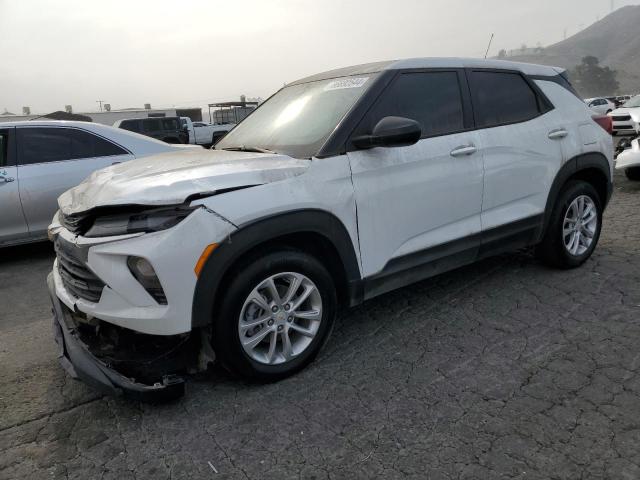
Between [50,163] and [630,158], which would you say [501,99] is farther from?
[630,158]

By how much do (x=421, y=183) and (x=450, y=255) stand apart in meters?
0.60

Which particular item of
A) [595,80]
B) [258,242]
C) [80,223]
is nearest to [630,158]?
[258,242]

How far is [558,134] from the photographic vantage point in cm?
401

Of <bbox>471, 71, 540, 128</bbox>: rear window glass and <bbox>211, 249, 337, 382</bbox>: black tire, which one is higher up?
<bbox>471, 71, 540, 128</bbox>: rear window glass

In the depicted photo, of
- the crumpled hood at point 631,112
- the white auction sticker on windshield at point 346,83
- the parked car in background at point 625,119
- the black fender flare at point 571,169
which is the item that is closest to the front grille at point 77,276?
the white auction sticker on windshield at point 346,83

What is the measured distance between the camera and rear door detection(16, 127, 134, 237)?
536 cm

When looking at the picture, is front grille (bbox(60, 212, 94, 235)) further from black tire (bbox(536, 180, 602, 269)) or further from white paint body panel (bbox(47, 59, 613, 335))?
black tire (bbox(536, 180, 602, 269))

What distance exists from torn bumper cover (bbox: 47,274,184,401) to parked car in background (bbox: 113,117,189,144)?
19333 mm

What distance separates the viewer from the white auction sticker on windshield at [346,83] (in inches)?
128

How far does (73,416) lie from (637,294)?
389 cm

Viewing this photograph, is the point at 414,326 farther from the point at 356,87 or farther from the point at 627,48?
the point at 627,48

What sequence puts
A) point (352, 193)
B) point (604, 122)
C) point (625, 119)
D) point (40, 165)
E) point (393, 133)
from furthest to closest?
1. point (625, 119)
2. point (40, 165)
3. point (604, 122)
4. point (352, 193)
5. point (393, 133)

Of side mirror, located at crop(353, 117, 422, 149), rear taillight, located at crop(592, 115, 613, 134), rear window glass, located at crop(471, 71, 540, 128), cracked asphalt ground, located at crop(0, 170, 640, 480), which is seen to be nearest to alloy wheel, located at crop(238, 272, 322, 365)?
cracked asphalt ground, located at crop(0, 170, 640, 480)

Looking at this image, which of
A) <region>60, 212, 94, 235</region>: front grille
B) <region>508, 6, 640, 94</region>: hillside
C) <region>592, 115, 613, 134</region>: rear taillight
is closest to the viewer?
<region>60, 212, 94, 235</region>: front grille
